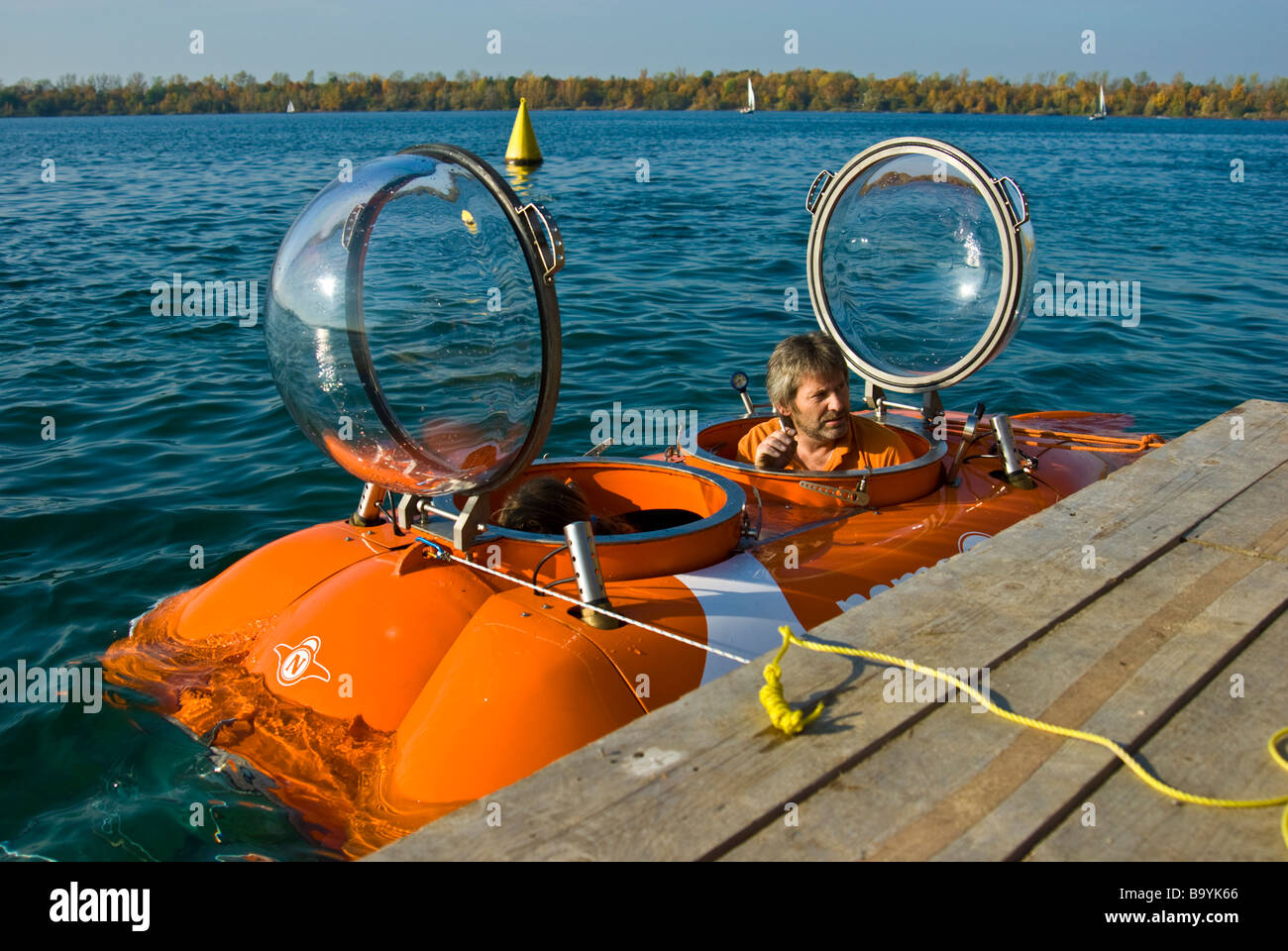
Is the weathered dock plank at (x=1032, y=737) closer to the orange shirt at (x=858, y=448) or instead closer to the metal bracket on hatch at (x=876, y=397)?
the orange shirt at (x=858, y=448)

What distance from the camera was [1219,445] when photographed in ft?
11.9

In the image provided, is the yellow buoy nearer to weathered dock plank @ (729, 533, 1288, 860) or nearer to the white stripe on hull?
the white stripe on hull

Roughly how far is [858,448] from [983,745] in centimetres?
248

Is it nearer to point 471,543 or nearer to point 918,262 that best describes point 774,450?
point 918,262

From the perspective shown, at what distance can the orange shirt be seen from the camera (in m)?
4.30

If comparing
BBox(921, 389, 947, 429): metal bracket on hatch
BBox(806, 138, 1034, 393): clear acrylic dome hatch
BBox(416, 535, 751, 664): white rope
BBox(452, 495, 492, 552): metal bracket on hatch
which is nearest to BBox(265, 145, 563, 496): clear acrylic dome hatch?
BBox(452, 495, 492, 552): metal bracket on hatch

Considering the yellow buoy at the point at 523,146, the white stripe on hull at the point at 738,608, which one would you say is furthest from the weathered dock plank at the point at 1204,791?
the yellow buoy at the point at 523,146

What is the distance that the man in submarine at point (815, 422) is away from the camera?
13.7ft

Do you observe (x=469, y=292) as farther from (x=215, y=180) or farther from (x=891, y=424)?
(x=215, y=180)

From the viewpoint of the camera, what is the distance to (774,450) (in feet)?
14.0

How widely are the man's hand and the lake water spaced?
216 cm

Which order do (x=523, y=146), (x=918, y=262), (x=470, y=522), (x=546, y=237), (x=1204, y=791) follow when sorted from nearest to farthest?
(x=1204, y=791) < (x=546, y=237) < (x=470, y=522) < (x=918, y=262) < (x=523, y=146)

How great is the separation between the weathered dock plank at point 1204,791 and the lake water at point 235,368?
2.12 m

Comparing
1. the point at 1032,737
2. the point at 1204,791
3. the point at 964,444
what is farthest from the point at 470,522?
the point at 964,444
